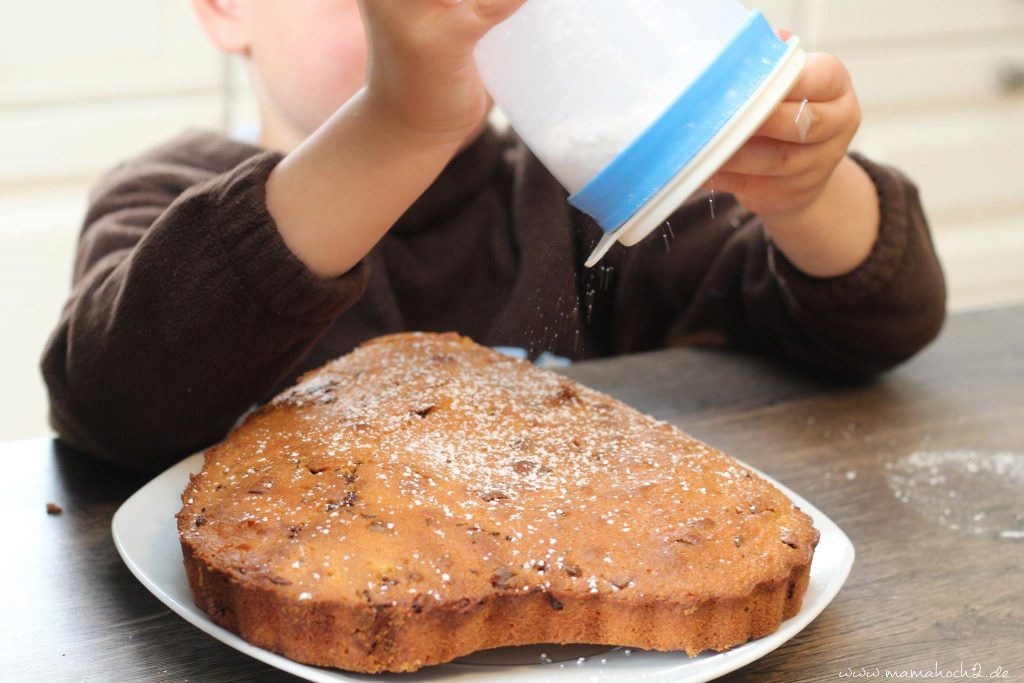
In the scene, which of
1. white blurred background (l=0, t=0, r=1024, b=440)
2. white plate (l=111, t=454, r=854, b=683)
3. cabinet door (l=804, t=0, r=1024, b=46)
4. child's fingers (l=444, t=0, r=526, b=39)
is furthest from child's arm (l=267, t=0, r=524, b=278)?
cabinet door (l=804, t=0, r=1024, b=46)

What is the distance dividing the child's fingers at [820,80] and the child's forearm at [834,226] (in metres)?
0.17

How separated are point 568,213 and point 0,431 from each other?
5.17 feet

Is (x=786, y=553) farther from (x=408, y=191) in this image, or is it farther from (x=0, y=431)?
(x=0, y=431)

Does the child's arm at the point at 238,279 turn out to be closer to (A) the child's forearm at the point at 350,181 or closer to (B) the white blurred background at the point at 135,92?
(A) the child's forearm at the point at 350,181

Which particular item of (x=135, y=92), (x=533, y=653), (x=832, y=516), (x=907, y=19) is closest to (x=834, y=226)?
(x=832, y=516)

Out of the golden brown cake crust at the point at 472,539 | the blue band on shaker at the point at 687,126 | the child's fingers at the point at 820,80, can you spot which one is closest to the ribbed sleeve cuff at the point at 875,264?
the child's fingers at the point at 820,80

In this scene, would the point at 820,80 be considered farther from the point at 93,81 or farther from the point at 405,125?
the point at 93,81

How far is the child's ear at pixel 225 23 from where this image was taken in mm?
1027

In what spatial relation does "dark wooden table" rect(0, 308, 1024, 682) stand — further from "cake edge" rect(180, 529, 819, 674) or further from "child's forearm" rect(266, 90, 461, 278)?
"child's forearm" rect(266, 90, 461, 278)

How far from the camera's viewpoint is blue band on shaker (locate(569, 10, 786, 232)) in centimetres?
51

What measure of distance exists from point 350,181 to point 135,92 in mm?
1403

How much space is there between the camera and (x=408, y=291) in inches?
43.1

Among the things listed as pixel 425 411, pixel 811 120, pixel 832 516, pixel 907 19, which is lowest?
pixel 907 19

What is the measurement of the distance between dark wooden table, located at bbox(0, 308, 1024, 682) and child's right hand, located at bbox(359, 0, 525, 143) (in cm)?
30
